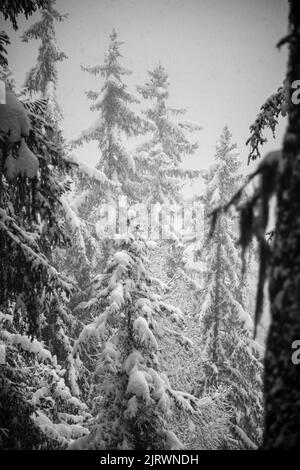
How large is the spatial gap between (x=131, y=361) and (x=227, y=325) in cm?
988

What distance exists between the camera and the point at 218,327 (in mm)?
16109

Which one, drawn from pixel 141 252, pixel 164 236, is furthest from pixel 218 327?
pixel 141 252

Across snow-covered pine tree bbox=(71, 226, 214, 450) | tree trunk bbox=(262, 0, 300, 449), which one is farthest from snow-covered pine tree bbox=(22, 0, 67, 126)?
tree trunk bbox=(262, 0, 300, 449)

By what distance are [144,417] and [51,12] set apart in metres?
16.0

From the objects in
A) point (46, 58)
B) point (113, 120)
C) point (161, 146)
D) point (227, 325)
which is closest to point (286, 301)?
point (227, 325)

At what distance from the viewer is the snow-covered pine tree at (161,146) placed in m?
20.2

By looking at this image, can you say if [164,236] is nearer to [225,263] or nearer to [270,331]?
[225,263]

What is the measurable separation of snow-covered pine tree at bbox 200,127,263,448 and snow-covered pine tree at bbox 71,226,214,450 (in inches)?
302

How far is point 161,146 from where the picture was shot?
20922 millimetres

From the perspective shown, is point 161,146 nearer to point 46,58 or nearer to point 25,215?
point 46,58

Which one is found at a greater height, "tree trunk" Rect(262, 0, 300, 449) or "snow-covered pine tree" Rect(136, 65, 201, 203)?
"snow-covered pine tree" Rect(136, 65, 201, 203)

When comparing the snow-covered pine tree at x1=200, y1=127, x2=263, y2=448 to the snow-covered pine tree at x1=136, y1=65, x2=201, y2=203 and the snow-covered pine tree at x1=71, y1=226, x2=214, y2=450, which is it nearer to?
the snow-covered pine tree at x1=136, y1=65, x2=201, y2=203

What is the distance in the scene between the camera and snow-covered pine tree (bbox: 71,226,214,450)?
22.8ft
